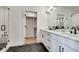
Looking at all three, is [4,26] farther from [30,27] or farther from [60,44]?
[60,44]

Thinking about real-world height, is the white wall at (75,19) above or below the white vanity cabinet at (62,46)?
above

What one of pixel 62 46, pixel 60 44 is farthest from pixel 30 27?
pixel 62 46

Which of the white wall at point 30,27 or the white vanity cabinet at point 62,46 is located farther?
the white wall at point 30,27

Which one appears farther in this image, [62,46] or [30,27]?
[30,27]

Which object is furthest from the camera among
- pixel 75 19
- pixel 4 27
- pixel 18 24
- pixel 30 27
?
pixel 4 27

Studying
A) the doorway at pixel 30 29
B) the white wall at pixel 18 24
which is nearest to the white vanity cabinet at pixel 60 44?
the doorway at pixel 30 29

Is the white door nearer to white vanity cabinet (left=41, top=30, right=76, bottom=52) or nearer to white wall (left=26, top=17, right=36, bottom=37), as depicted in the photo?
white wall (left=26, top=17, right=36, bottom=37)

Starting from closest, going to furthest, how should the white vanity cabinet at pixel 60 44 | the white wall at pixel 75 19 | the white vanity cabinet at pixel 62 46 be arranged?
the white vanity cabinet at pixel 60 44
the white vanity cabinet at pixel 62 46
the white wall at pixel 75 19

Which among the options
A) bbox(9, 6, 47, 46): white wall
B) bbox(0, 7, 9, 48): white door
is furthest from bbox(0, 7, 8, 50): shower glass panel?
bbox(9, 6, 47, 46): white wall

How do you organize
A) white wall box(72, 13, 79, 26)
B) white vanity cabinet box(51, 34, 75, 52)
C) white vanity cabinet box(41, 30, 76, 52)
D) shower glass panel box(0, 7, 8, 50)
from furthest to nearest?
shower glass panel box(0, 7, 8, 50), white wall box(72, 13, 79, 26), white vanity cabinet box(51, 34, 75, 52), white vanity cabinet box(41, 30, 76, 52)

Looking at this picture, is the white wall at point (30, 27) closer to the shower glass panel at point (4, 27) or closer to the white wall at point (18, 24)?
the white wall at point (18, 24)

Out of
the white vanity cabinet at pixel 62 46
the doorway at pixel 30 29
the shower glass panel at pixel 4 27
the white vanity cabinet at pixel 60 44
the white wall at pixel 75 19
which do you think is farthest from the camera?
the shower glass panel at pixel 4 27

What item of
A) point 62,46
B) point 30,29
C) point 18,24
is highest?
point 18,24
